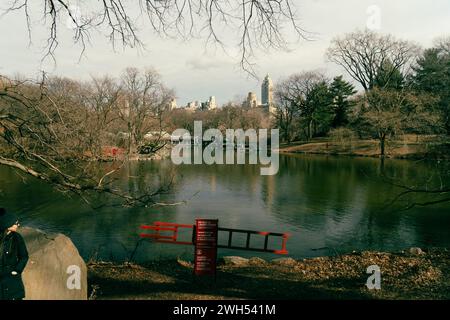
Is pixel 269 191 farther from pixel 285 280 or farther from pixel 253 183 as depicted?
pixel 285 280

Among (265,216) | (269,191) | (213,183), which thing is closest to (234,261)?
(265,216)

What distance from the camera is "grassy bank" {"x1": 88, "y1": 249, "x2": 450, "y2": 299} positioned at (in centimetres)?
711

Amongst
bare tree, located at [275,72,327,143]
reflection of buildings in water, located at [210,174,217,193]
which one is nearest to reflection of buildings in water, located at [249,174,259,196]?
reflection of buildings in water, located at [210,174,217,193]

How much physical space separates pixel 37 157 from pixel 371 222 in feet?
46.4

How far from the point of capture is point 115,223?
52.4ft

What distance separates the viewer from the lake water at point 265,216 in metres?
13.0

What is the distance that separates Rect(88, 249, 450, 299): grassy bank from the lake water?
2129 mm

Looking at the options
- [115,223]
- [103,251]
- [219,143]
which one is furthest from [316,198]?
[219,143]

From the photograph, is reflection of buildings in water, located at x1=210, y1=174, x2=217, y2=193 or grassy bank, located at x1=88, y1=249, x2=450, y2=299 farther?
reflection of buildings in water, located at x1=210, y1=174, x2=217, y2=193

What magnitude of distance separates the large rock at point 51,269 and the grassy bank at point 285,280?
1.23m

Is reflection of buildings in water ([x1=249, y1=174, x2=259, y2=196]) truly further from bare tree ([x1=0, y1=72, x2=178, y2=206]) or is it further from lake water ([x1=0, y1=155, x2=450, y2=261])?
bare tree ([x1=0, y1=72, x2=178, y2=206])

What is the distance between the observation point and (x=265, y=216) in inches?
681

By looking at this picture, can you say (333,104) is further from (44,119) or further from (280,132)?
(44,119)

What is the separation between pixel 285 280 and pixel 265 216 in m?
9.18
